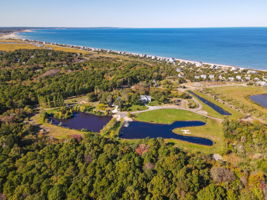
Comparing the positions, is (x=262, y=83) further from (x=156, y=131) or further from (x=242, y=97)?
(x=156, y=131)

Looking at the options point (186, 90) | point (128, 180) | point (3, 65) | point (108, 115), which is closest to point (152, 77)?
point (186, 90)

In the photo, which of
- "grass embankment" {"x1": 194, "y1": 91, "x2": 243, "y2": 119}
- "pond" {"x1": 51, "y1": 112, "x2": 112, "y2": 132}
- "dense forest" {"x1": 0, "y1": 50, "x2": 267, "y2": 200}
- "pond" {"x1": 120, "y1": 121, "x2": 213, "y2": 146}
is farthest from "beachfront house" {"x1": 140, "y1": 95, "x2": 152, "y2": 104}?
"dense forest" {"x1": 0, "y1": 50, "x2": 267, "y2": 200}

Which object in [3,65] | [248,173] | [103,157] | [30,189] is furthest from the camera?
[3,65]

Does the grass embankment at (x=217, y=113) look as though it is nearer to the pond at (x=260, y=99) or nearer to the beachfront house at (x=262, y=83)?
the pond at (x=260, y=99)

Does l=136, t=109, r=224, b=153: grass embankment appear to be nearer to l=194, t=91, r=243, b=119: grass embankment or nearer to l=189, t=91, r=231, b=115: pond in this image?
l=194, t=91, r=243, b=119: grass embankment

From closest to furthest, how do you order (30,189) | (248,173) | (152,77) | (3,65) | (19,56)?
(30,189) → (248,173) → (152,77) → (3,65) → (19,56)

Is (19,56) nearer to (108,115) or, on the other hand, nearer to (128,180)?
(108,115)

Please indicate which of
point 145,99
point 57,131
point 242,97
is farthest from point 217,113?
point 57,131
